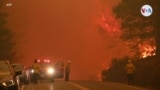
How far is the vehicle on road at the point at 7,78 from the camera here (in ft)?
55.9

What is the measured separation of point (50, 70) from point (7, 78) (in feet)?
78.8

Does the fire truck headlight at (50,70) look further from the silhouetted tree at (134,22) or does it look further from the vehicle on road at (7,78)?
the vehicle on road at (7,78)

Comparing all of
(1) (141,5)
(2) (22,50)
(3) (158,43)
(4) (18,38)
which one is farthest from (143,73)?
(2) (22,50)

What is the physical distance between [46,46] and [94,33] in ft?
36.7

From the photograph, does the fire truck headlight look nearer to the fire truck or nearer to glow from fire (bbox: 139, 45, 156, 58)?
the fire truck

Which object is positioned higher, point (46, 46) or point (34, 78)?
point (46, 46)

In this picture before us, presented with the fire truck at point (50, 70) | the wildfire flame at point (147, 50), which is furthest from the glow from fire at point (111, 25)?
the fire truck at point (50, 70)

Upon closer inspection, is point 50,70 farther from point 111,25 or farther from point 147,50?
point 111,25

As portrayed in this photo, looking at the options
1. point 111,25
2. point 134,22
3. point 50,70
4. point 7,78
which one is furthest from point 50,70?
point 111,25

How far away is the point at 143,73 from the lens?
4122 cm

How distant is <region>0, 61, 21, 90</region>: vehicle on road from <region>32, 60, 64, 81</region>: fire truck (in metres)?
21.3

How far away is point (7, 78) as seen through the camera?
17.5 m

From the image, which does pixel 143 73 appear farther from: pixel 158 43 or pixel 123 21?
pixel 123 21

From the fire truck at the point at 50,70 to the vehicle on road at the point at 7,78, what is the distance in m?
21.3
